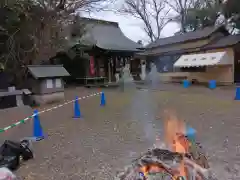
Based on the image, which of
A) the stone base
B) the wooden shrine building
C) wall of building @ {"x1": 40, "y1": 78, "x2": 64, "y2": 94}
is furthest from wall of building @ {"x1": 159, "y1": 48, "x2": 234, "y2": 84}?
the stone base

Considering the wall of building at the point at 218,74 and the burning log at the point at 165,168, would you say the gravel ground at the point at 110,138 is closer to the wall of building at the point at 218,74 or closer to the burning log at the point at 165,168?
the burning log at the point at 165,168

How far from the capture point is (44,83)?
1088 centimetres

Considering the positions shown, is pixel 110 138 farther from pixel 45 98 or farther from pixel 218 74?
pixel 218 74

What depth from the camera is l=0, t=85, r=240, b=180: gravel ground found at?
161 inches

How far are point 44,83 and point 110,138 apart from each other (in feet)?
20.6

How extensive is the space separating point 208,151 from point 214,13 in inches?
939

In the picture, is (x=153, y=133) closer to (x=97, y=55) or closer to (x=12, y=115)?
(x=12, y=115)

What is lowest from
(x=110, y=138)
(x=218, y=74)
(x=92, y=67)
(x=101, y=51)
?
(x=110, y=138)

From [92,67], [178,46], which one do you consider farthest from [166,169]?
[178,46]

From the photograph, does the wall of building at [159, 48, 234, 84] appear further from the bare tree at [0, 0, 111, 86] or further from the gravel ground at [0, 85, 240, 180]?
the bare tree at [0, 0, 111, 86]

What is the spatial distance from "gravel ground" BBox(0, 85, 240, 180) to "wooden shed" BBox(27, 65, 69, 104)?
69.7 inches

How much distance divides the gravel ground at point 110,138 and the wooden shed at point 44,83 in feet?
5.81

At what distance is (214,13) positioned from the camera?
24.8m

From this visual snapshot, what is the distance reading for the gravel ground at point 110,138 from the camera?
4086 millimetres
